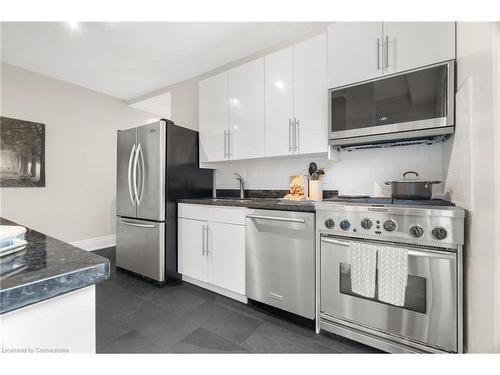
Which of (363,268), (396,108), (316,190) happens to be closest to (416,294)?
(363,268)

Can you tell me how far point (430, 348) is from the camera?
134 centimetres

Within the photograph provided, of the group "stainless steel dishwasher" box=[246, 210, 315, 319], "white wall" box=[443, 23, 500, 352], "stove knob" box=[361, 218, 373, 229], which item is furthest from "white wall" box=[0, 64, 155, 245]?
"white wall" box=[443, 23, 500, 352]

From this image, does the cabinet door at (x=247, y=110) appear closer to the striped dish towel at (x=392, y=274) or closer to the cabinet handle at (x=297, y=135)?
the cabinet handle at (x=297, y=135)

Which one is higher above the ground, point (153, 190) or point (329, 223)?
point (153, 190)

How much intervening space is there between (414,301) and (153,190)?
239 cm

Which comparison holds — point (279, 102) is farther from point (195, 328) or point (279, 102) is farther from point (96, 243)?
point (96, 243)

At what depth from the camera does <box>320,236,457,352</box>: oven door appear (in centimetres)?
130

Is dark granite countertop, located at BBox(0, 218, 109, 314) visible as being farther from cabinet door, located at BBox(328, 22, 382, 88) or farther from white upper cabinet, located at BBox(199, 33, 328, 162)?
cabinet door, located at BBox(328, 22, 382, 88)

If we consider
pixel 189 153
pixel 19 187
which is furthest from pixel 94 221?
pixel 189 153

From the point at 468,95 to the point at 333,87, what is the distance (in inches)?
35.4

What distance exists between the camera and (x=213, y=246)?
2.29 metres

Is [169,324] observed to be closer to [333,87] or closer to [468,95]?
[333,87]

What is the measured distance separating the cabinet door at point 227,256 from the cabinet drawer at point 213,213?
53 mm
